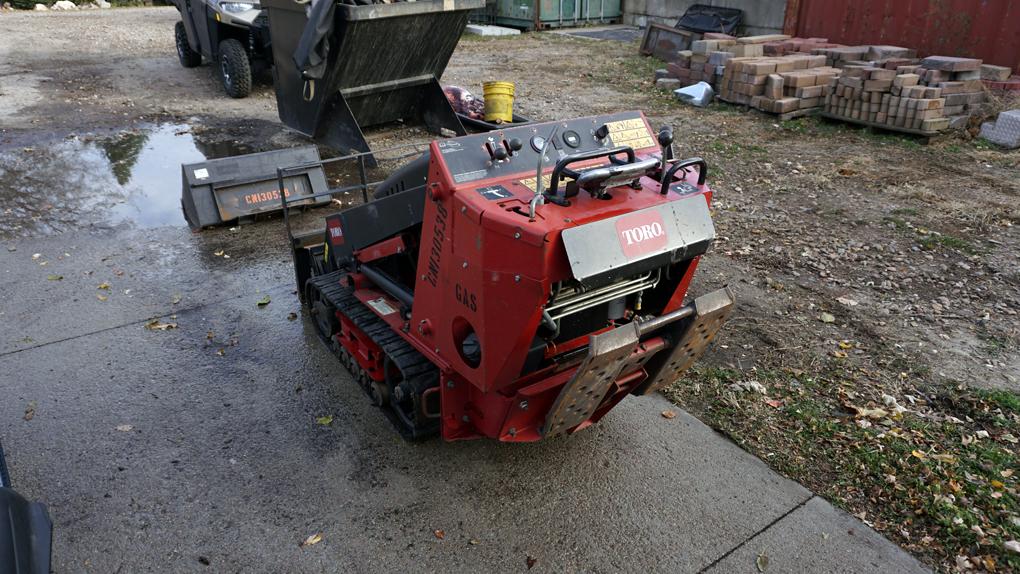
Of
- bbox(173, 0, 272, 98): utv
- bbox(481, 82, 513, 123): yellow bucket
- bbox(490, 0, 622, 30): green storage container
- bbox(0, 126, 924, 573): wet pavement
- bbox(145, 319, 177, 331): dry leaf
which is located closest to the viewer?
bbox(0, 126, 924, 573): wet pavement

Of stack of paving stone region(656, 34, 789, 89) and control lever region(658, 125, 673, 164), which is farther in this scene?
stack of paving stone region(656, 34, 789, 89)

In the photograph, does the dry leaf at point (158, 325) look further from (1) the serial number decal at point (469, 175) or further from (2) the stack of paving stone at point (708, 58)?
(2) the stack of paving stone at point (708, 58)

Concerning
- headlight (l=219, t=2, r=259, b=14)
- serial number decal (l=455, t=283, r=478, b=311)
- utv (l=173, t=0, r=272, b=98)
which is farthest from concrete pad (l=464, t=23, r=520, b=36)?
serial number decal (l=455, t=283, r=478, b=311)

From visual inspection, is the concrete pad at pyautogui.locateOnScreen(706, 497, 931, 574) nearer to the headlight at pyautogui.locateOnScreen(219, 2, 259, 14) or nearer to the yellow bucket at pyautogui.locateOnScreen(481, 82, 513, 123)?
the yellow bucket at pyautogui.locateOnScreen(481, 82, 513, 123)

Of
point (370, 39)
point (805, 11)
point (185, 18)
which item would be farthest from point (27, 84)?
point (805, 11)

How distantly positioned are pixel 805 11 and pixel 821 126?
5.46 metres

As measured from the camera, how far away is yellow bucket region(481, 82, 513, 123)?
9719mm

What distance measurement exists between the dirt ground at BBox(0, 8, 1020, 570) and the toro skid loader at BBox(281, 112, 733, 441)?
4.41 ft

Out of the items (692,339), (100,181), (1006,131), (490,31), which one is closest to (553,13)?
(490,31)

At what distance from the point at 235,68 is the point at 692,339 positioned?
11.0 m

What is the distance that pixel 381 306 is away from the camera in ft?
14.8

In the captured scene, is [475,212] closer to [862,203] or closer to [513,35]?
[862,203]

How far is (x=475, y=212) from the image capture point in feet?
9.98

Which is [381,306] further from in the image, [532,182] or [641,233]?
[641,233]
